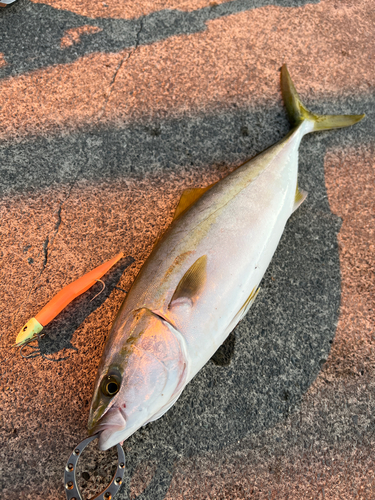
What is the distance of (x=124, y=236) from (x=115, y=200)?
265mm

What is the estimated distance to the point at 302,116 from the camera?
250 cm

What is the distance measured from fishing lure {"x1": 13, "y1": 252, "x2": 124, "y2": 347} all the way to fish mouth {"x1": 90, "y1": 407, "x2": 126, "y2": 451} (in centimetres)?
70

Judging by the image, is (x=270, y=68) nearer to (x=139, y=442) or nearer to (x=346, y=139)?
(x=346, y=139)

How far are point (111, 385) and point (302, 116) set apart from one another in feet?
7.11

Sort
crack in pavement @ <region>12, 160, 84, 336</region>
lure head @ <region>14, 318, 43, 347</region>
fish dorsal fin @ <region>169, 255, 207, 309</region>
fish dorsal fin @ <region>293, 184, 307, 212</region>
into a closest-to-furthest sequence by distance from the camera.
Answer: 1. fish dorsal fin @ <region>169, 255, 207, 309</region>
2. lure head @ <region>14, 318, 43, 347</region>
3. crack in pavement @ <region>12, 160, 84, 336</region>
4. fish dorsal fin @ <region>293, 184, 307, 212</region>

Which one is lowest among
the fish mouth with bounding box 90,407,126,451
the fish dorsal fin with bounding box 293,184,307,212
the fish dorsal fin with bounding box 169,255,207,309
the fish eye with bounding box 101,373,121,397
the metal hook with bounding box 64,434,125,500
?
the metal hook with bounding box 64,434,125,500

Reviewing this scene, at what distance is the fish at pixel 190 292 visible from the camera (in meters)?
1.58

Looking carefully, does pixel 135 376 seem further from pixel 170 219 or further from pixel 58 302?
pixel 170 219

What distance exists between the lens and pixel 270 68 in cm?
273

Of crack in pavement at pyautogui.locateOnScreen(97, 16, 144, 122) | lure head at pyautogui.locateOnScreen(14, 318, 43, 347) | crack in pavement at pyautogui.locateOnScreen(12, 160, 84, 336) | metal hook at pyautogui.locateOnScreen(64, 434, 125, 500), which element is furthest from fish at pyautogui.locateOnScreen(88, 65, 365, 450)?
crack in pavement at pyautogui.locateOnScreen(97, 16, 144, 122)

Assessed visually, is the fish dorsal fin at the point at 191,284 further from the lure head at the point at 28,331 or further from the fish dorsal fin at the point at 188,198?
the lure head at the point at 28,331

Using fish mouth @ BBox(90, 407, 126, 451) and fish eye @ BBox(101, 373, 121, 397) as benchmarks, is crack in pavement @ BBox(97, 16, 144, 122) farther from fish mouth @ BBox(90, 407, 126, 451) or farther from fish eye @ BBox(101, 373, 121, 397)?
fish mouth @ BBox(90, 407, 126, 451)

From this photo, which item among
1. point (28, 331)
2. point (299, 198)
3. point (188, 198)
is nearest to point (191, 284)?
point (188, 198)

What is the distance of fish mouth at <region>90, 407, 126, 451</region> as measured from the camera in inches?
60.5
